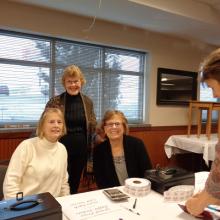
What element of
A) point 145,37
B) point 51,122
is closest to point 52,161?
point 51,122

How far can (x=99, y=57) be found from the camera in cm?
352

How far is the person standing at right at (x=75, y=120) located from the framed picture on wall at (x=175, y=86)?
2013 mm

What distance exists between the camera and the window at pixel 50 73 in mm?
2896

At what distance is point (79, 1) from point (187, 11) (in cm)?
137

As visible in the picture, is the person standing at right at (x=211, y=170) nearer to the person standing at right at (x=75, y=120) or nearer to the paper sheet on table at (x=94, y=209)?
the paper sheet on table at (x=94, y=209)

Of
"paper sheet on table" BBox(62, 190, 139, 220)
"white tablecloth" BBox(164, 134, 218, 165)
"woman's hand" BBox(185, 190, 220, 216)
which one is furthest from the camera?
"white tablecloth" BBox(164, 134, 218, 165)

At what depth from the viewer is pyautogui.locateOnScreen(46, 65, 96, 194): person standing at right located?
215cm

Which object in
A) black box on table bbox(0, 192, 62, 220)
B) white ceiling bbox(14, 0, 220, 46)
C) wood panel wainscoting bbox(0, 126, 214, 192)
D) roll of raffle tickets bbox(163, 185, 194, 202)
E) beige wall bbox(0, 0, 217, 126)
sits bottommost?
wood panel wainscoting bbox(0, 126, 214, 192)

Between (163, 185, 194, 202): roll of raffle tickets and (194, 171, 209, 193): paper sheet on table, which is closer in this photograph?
(163, 185, 194, 202): roll of raffle tickets

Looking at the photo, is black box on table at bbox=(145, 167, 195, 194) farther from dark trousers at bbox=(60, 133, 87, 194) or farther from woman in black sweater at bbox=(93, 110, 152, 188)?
dark trousers at bbox=(60, 133, 87, 194)

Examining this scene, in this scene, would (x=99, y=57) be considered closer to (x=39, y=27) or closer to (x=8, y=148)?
(x=39, y=27)

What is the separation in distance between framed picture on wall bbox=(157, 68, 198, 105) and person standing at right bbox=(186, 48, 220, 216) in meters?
3.04

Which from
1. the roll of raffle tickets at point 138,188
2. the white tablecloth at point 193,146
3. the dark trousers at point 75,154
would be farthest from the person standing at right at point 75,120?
the white tablecloth at point 193,146

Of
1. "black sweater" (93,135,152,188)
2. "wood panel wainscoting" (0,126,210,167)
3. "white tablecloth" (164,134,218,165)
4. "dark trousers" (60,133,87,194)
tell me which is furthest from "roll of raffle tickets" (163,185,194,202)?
"wood panel wainscoting" (0,126,210,167)
